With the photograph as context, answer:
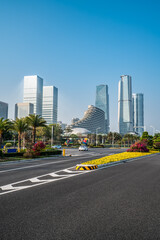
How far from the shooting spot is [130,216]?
4816 millimetres

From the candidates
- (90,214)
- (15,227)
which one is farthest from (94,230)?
(15,227)

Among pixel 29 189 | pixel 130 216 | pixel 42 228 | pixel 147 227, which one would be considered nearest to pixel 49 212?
pixel 42 228

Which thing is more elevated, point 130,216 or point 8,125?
point 8,125

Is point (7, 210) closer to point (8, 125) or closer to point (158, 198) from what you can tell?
point (158, 198)

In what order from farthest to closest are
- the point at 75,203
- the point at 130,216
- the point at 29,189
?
the point at 29,189
the point at 75,203
the point at 130,216

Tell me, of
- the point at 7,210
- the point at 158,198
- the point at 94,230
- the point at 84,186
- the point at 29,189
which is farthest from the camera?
the point at 84,186

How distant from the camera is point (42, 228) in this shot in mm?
4043

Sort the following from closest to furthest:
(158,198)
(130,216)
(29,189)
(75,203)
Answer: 1. (130,216)
2. (75,203)
3. (158,198)
4. (29,189)

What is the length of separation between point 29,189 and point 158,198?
4477 millimetres

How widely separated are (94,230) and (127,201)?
7.90ft

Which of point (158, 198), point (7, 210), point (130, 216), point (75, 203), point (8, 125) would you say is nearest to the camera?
point (130, 216)

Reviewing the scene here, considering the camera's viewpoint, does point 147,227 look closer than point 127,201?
Yes

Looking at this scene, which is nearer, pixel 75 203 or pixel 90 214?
pixel 90 214

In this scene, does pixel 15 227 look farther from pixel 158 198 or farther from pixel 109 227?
pixel 158 198
